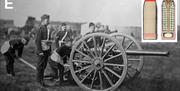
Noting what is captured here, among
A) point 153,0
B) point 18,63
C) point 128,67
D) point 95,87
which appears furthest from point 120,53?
point 18,63

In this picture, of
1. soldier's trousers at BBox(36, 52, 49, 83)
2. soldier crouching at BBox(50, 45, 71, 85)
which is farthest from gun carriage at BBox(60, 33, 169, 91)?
soldier's trousers at BBox(36, 52, 49, 83)

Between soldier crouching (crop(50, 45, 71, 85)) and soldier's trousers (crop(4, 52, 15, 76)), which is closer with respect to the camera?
soldier crouching (crop(50, 45, 71, 85))

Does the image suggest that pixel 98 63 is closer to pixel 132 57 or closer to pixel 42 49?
pixel 132 57

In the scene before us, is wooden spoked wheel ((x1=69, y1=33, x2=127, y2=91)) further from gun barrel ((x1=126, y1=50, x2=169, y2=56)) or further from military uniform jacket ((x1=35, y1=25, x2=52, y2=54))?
military uniform jacket ((x1=35, y1=25, x2=52, y2=54))

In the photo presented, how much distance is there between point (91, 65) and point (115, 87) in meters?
0.31

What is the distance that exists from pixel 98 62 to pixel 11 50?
0.96m

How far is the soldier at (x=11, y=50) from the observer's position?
11.7 feet

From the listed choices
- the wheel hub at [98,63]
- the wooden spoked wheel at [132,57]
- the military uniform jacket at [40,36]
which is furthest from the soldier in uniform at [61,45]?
the wooden spoked wheel at [132,57]

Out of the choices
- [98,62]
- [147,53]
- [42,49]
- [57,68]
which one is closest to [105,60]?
[98,62]

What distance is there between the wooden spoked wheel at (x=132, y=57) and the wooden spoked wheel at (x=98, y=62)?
4.3 inches

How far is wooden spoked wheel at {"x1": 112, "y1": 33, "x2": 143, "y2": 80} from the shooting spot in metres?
3.38

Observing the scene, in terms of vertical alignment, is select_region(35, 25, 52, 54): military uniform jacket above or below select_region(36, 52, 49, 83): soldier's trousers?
above

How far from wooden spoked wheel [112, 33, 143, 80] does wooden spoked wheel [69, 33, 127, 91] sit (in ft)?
0.35

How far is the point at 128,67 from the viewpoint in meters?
3.37
